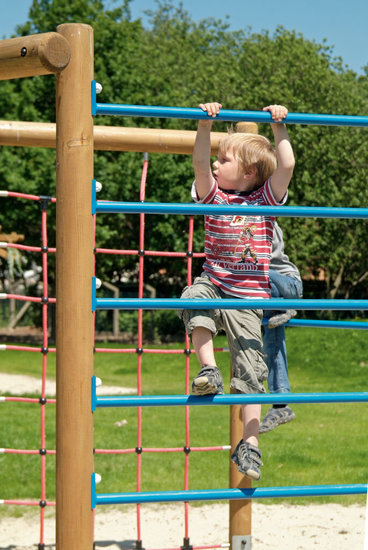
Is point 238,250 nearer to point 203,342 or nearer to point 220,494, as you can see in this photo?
point 203,342

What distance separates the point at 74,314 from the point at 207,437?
6.46 metres

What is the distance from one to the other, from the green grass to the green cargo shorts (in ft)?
1.43

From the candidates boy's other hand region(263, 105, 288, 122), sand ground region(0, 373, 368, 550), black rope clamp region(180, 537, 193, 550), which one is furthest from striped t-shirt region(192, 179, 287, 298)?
sand ground region(0, 373, 368, 550)

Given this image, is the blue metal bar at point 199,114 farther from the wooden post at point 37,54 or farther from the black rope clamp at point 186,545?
the black rope clamp at point 186,545

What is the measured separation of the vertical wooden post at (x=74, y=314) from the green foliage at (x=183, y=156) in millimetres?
15037

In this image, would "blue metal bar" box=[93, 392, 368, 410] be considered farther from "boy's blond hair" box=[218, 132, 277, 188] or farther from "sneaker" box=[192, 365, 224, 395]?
"boy's blond hair" box=[218, 132, 277, 188]

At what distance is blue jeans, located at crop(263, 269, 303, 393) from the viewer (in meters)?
3.33

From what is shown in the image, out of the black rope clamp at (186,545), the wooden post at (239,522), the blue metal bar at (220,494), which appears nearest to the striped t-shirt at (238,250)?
the blue metal bar at (220,494)

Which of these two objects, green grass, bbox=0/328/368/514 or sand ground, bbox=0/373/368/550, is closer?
sand ground, bbox=0/373/368/550

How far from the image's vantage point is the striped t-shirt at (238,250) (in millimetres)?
2859

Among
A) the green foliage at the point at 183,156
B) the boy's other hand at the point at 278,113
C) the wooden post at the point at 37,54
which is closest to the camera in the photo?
the wooden post at the point at 37,54

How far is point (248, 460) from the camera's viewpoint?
8.91 ft

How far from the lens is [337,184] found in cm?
2128

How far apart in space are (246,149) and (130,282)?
19930 millimetres
